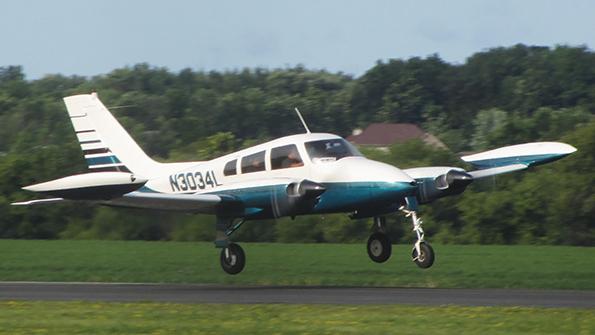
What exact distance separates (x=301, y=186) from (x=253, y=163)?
179cm

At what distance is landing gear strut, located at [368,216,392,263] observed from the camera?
26.1m

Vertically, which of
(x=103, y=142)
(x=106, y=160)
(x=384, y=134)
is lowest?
(x=106, y=160)

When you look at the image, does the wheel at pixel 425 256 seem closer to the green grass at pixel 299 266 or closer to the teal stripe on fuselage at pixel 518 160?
the green grass at pixel 299 266

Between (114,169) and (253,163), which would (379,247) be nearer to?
→ (253,163)

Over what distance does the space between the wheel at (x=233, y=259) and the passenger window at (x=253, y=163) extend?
5.87 ft

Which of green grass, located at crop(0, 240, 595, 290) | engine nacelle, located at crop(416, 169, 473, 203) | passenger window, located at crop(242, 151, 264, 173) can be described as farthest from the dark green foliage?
engine nacelle, located at crop(416, 169, 473, 203)

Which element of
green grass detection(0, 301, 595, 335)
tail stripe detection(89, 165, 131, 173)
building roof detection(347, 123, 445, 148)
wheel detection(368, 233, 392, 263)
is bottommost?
green grass detection(0, 301, 595, 335)

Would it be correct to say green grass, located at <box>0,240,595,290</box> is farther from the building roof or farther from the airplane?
the building roof

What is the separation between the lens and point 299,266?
31203 millimetres

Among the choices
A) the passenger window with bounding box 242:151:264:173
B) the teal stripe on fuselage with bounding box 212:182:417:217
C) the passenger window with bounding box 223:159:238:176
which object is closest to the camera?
the teal stripe on fuselage with bounding box 212:182:417:217

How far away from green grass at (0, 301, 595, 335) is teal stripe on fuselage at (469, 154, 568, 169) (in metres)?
8.45

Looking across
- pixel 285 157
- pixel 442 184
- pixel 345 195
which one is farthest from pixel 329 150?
pixel 442 184

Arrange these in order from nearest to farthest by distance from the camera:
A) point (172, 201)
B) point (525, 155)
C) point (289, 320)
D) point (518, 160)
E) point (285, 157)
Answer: point (289, 320), point (172, 201), point (285, 157), point (525, 155), point (518, 160)

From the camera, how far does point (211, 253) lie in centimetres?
3534
